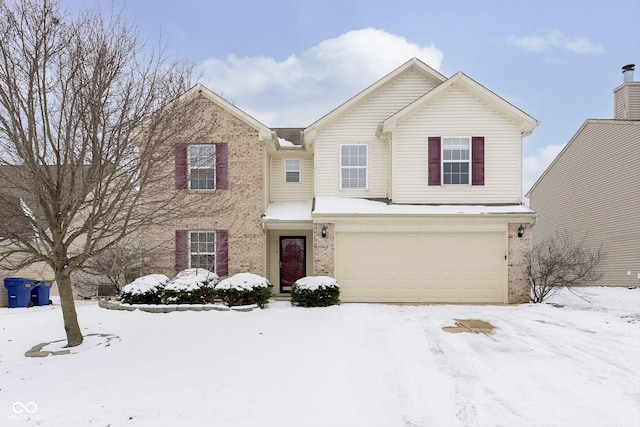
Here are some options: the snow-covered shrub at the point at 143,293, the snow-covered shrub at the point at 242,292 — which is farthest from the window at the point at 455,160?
the snow-covered shrub at the point at 143,293

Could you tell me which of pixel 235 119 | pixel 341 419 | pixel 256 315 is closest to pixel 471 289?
pixel 256 315

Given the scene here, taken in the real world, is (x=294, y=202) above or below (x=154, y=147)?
below

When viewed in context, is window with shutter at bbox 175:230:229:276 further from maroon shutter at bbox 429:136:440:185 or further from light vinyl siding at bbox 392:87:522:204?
maroon shutter at bbox 429:136:440:185

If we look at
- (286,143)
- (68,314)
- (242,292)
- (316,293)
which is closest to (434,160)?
(286,143)

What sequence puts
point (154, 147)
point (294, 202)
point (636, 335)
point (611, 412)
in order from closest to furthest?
point (611, 412) < point (154, 147) < point (636, 335) < point (294, 202)

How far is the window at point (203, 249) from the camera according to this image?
13.1 meters

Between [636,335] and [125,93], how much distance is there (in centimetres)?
1162

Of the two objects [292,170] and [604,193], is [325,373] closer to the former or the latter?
[292,170]

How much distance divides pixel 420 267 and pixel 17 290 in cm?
1711

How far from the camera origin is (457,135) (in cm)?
1300

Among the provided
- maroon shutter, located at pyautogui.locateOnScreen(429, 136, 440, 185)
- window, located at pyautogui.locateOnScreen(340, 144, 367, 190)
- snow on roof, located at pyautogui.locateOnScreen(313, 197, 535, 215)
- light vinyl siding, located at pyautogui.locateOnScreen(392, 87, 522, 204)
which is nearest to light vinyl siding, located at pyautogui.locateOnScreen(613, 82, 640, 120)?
light vinyl siding, located at pyautogui.locateOnScreen(392, 87, 522, 204)

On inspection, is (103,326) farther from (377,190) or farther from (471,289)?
(471,289)

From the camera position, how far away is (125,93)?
660 cm

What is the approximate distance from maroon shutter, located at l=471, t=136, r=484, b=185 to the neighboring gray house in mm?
8822
